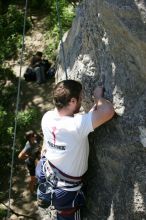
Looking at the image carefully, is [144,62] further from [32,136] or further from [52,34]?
[52,34]

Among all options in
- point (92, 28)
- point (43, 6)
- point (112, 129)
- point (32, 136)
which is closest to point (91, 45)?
point (92, 28)

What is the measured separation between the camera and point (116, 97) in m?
4.38

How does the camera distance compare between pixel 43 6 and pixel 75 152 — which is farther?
pixel 43 6

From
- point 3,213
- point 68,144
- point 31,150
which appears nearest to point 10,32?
point 31,150

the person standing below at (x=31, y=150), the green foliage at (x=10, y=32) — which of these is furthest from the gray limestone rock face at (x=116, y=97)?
the green foliage at (x=10, y=32)

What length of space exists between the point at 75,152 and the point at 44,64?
777cm

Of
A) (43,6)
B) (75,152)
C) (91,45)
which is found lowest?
(43,6)

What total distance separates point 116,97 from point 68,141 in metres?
0.62

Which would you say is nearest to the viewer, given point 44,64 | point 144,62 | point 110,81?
point 144,62

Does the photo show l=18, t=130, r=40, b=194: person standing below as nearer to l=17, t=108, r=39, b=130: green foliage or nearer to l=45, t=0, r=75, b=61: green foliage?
l=17, t=108, r=39, b=130: green foliage

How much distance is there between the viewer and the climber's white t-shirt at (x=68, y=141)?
418 cm

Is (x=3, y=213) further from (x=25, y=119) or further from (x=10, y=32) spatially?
(x=10, y=32)

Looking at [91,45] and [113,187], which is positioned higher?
[91,45]

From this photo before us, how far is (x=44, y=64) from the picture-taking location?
11906 millimetres
